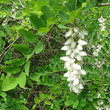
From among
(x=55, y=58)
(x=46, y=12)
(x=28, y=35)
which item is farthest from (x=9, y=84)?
(x=55, y=58)

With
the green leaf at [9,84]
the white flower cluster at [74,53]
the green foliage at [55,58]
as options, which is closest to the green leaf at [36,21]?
the green foliage at [55,58]

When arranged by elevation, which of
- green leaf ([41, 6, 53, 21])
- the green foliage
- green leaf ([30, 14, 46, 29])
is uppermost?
green leaf ([41, 6, 53, 21])

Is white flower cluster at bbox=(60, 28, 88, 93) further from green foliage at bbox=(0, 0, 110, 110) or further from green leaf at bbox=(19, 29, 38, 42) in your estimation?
green leaf at bbox=(19, 29, 38, 42)

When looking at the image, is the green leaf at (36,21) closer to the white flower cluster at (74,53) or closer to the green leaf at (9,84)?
the white flower cluster at (74,53)

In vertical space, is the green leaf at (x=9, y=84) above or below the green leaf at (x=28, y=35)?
below

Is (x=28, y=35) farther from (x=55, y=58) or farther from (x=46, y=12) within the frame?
(x=55, y=58)

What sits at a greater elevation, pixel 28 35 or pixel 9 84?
pixel 28 35

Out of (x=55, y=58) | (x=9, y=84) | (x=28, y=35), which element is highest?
(x=28, y=35)

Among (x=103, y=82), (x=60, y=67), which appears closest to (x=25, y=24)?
(x=60, y=67)

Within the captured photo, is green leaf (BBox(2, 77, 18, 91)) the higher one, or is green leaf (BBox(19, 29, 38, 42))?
green leaf (BBox(19, 29, 38, 42))

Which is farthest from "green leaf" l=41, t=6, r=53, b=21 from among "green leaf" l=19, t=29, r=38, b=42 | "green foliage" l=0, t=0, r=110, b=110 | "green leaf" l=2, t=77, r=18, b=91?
"green leaf" l=2, t=77, r=18, b=91

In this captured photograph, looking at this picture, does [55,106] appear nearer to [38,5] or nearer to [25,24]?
[25,24]

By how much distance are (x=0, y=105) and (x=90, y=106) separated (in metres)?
1.02

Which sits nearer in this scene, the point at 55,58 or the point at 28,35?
the point at 28,35
